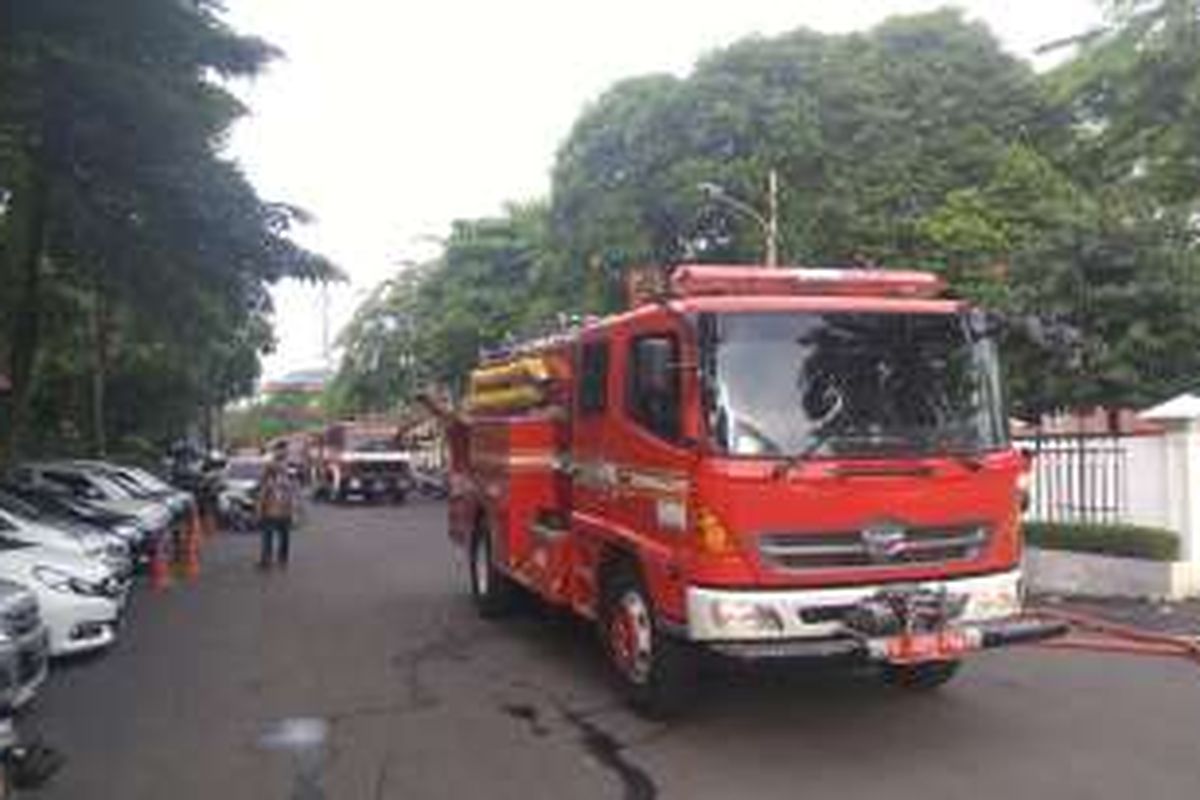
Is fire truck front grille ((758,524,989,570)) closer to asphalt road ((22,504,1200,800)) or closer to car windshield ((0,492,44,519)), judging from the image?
asphalt road ((22,504,1200,800))

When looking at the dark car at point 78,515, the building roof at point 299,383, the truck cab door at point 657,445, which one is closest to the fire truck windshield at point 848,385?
the truck cab door at point 657,445

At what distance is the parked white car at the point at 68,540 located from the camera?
53.3 ft

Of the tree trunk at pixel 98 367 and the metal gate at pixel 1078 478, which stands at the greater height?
the tree trunk at pixel 98 367

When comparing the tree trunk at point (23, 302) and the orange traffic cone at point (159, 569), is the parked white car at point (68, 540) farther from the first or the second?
the tree trunk at point (23, 302)

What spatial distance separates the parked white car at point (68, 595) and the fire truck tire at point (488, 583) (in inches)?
146

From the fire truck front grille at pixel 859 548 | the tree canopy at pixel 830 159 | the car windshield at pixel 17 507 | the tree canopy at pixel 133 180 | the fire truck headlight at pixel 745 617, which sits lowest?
the fire truck headlight at pixel 745 617

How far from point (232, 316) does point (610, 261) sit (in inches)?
669

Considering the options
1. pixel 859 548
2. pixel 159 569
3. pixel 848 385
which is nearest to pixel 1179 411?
pixel 848 385

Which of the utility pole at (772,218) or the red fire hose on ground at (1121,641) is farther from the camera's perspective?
the utility pole at (772,218)

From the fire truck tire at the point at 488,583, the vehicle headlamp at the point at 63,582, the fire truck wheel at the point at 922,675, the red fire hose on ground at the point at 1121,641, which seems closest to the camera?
the fire truck wheel at the point at 922,675

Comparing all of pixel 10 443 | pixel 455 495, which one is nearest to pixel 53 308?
pixel 10 443

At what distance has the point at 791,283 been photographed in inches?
464

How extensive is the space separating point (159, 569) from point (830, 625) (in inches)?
569

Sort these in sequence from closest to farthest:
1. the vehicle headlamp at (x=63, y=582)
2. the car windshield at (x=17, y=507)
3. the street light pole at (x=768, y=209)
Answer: the vehicle headlamp at (x=63, y=582)
the car windshield at (x=17, y=507)
the street light pole at (x=768, y=209)
